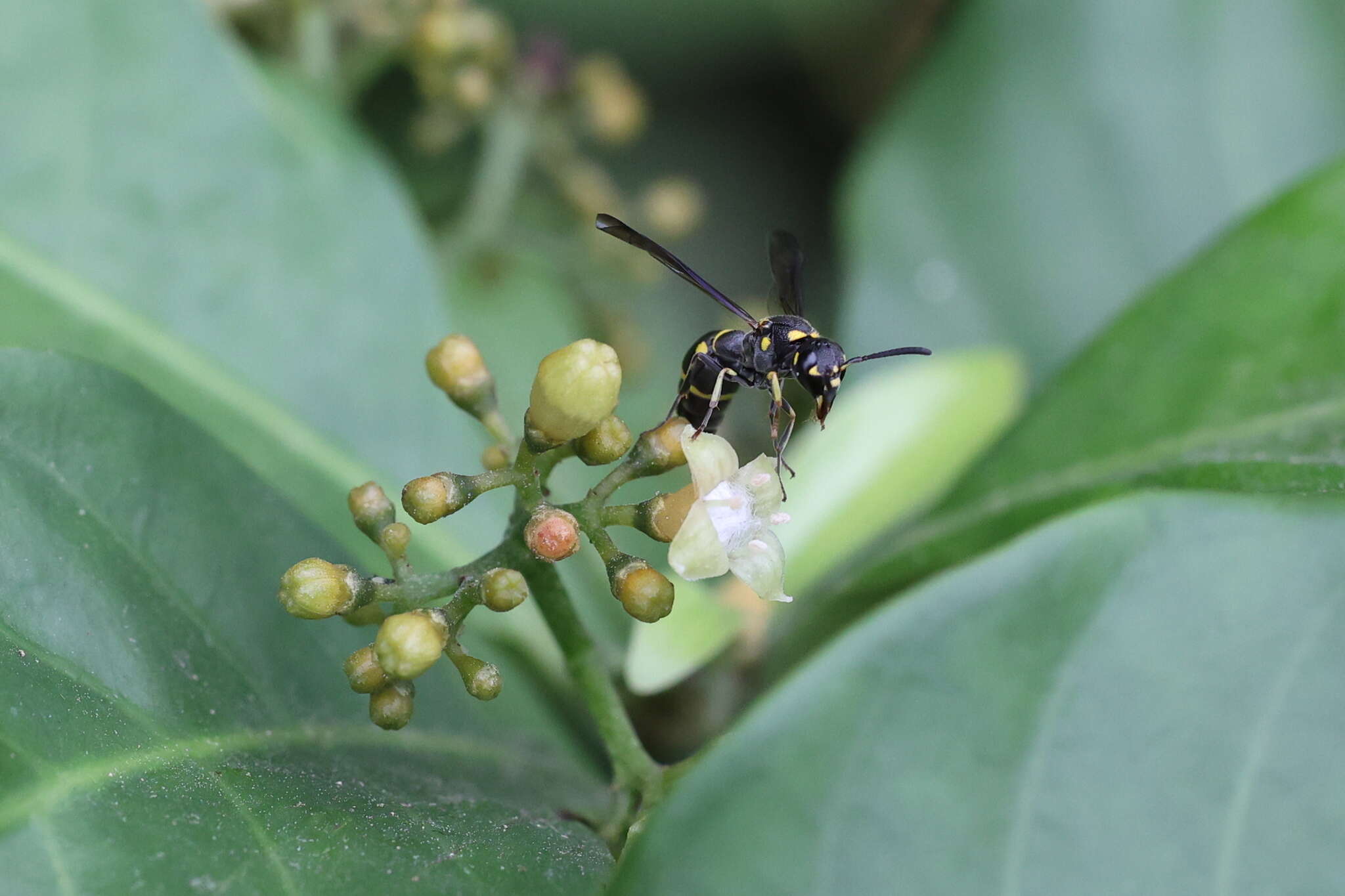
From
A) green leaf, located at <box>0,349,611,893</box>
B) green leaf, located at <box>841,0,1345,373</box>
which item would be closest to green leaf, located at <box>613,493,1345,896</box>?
green leaf, located at <box>0,349,611,893</box>

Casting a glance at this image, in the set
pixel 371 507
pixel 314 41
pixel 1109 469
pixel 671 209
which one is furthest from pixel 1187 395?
pixel 314 41

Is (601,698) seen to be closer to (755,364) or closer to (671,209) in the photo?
(755,364)

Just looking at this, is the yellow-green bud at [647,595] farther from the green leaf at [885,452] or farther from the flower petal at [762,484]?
the green leaf at [885,452]

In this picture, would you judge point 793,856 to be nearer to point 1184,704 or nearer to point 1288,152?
point 1184,704

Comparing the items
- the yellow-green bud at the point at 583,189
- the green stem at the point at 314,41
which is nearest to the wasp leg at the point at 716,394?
the yellow-green bud at the point at 583,189

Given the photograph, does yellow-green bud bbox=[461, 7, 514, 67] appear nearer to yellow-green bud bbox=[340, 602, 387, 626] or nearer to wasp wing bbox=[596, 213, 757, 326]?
wasp wing bbox=[596, 213, 757, 326]

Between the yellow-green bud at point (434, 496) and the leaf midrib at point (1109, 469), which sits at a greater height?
the leaf midrib at point (1109, 469)
